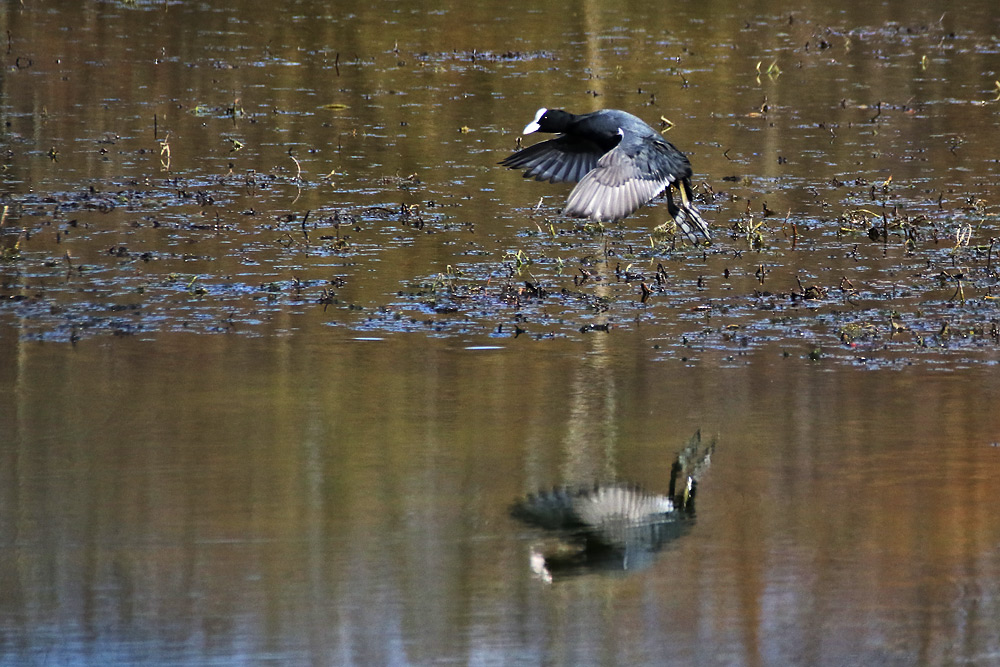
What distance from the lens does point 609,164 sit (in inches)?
340

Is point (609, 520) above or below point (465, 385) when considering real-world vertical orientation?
below

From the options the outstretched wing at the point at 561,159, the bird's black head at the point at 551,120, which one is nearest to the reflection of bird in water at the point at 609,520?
the bird's black head at the point at 551,120

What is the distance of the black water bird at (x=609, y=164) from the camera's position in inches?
336

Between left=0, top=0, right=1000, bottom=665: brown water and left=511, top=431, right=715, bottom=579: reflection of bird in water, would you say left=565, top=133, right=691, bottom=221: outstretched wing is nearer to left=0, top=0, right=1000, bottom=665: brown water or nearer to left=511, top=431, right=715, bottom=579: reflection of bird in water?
left=0, top=0, right=1000, bottom=665: brown water

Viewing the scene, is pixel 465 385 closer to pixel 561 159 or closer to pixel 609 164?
pixel 609 164

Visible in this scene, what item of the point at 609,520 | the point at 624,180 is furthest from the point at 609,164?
the point at 609,520

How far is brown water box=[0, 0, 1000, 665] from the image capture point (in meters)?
5.04

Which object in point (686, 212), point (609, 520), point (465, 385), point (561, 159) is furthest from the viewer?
point (561, 159)

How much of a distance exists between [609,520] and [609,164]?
10.7 feet

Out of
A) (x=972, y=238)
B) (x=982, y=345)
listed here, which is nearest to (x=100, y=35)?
(x=972, y=238)

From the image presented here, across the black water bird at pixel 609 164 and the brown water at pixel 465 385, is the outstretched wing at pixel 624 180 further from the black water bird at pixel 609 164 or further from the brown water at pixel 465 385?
A: the brown water at pixel 465 385

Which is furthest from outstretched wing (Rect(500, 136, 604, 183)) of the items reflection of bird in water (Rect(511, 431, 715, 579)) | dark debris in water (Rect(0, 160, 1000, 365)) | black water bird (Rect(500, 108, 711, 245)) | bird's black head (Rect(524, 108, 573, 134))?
reflection of bird in water (Rect(511, 431, 715, 579))

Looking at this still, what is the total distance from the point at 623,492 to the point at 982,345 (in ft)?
9.23

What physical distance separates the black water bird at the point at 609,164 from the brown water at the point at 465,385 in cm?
57
